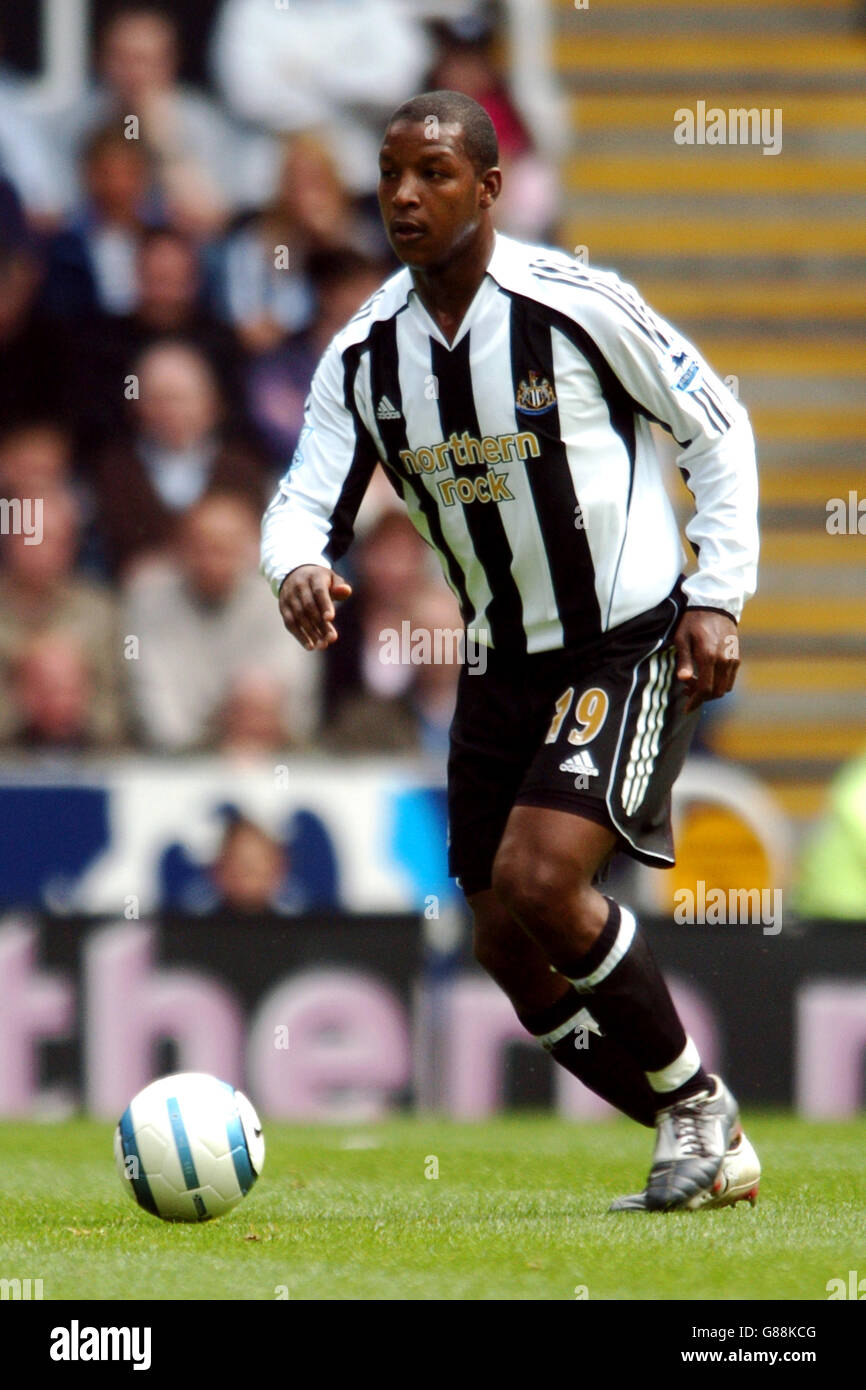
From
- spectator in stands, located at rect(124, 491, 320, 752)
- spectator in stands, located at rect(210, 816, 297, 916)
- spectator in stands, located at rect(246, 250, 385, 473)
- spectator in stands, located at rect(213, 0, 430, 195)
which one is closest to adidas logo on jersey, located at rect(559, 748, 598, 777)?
spectator in stands, located at rect(210, 816, 297, 916)

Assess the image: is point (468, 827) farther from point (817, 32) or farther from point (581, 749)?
point (817, 32)

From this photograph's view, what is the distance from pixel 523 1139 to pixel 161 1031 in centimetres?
161

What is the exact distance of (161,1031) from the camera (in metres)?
7.81

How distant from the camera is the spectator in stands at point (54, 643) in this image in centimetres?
936

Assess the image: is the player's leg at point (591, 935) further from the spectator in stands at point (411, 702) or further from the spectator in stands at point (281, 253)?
the spectator in stands at point (281, 253)

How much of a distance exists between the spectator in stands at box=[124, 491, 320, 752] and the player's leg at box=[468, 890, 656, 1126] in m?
4.63

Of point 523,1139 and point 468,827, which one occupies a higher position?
point 468,827

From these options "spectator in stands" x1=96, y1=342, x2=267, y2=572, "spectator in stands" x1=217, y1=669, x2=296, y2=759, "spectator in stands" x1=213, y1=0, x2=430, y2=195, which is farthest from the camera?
"spectator in stands" x1=213, y1=0, x2=430, y2=195

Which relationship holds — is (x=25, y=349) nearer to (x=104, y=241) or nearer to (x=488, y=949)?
(x=104, y=241)

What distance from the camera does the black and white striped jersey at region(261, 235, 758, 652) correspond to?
4.62m

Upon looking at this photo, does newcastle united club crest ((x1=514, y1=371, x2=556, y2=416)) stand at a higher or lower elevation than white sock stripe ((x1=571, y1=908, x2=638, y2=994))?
higher

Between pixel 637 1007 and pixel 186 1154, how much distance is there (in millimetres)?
957

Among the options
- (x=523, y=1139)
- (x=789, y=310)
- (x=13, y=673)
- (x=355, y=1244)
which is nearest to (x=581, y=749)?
(x=355, y=1244)

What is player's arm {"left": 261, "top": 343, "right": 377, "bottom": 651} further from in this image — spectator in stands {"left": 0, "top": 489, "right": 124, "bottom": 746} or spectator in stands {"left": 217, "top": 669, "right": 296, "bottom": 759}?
spectator in stands {"left": 0, "top": 489, "right": 124, "bottom": 746}
